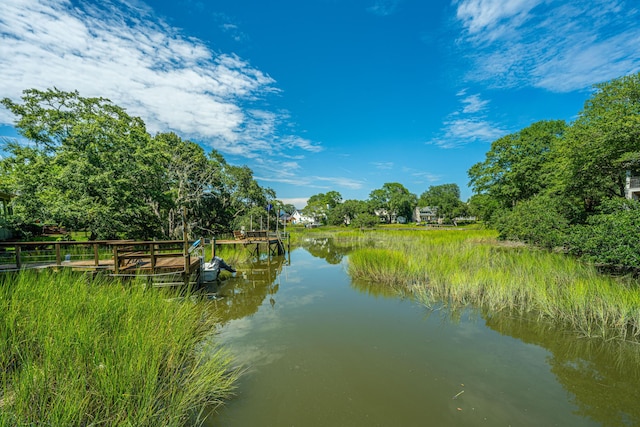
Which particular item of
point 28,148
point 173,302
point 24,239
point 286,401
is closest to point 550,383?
point 286,401

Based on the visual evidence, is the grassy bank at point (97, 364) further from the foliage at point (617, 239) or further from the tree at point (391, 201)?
the tree at point (391, 201)

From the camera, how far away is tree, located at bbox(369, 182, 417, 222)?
6281cm

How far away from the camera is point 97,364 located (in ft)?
9.41

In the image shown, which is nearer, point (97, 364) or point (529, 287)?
point (97, 364)

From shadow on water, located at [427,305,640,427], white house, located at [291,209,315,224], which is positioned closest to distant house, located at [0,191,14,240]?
shadow on water, located at [427,305,640,427]

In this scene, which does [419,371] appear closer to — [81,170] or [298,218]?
[81,170]

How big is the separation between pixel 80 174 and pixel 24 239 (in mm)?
7913

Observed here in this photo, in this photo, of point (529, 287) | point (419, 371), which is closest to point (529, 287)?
point (529, 287)

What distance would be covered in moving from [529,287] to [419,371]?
15.9 ft

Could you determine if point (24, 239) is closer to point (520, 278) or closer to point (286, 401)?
point (286, 401)

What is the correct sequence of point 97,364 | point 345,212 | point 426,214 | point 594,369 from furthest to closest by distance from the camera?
point 426,214
point 345,212
point 594,369
point 97,364

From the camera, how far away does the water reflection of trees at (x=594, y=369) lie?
3391 mm

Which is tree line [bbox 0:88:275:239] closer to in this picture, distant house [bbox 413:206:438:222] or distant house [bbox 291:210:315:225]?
distant house [bbox 291:210:315:225]

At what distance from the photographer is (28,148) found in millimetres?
14125
